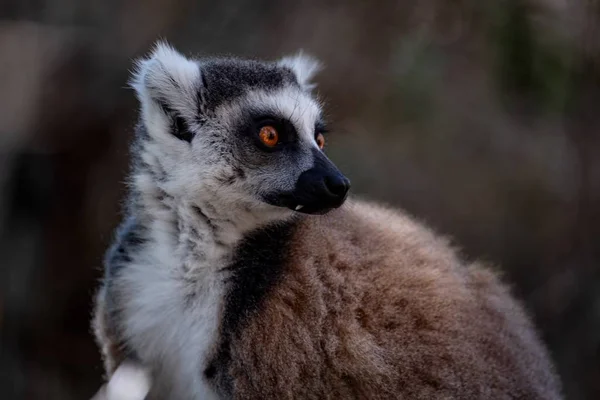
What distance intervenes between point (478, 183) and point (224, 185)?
5.25m

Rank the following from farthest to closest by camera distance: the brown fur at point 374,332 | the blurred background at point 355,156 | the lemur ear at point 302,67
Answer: the blurred background at point 355,156 < the lemur ear at point 302,67 < the brown fur at point 374,332

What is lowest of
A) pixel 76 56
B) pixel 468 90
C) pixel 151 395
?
pixel 151 395

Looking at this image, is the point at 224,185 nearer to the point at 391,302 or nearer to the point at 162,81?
the point at 162,81

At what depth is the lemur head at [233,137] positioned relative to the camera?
11.6 ft

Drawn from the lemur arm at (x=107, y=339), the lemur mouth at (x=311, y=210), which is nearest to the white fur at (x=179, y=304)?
the lemur arm at (x=107, y=339)

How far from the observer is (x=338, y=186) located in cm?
340

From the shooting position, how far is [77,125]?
8.59 metres

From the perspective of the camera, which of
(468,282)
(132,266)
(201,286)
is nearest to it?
(201,286)

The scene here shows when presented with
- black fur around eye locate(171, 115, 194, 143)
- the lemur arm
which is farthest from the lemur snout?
the lemur arm

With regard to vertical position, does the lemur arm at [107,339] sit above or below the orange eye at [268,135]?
below

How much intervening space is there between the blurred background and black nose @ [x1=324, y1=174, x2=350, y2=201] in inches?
171

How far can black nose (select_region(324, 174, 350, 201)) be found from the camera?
340cm

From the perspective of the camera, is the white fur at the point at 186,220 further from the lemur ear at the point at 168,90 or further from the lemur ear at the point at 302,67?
the lemur ear at the point at 302,67

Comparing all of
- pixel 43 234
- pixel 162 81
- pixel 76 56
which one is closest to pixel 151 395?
pixel 162 81
